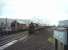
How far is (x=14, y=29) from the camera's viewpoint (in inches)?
86.8

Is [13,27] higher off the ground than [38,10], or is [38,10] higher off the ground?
[38,10]

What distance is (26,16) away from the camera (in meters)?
2.19

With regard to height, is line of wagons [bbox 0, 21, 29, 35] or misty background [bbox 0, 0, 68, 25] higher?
misty background [bbox 0, 0, 68, 25]

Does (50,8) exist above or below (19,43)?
above

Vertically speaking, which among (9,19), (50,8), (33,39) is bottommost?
(33,39)

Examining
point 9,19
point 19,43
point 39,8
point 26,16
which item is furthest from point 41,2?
point 19,43

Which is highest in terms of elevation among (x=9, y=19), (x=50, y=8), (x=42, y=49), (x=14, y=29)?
(x=50, y=8)

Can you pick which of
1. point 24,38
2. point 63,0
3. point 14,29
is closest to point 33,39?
point 24,38

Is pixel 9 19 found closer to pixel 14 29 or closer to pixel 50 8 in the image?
pixel 14 29

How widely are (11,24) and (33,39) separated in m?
0.40

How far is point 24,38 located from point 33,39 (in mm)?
135

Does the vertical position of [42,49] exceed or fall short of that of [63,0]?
it falls short

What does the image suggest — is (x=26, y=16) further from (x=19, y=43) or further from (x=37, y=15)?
(x=19, y=43)

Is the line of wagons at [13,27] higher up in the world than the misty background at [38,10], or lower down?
lower down
